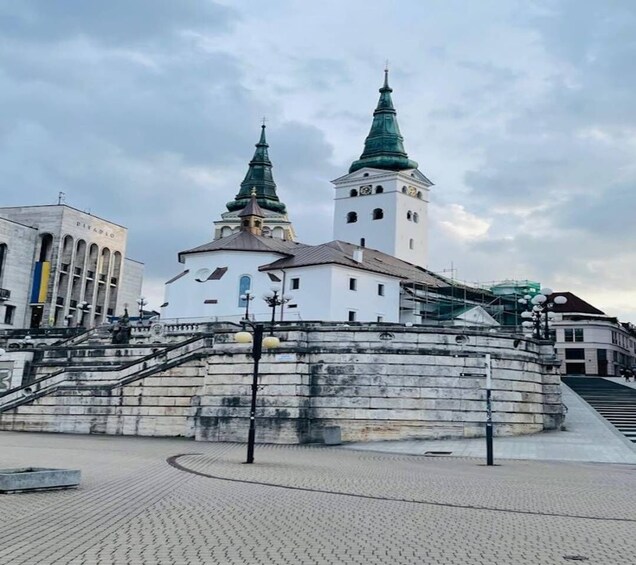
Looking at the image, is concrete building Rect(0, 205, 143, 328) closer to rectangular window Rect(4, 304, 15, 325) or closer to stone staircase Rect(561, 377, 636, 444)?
rectangular window Rect(4, 304, 15, 325)

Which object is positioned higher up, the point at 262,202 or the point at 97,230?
the point at 262,202

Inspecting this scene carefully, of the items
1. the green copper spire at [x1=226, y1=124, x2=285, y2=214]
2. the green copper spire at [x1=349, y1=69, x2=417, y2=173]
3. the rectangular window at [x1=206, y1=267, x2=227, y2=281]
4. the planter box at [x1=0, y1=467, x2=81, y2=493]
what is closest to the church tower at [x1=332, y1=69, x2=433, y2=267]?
the green copper spire at [x1=349, y1=69, x2=417, y2=173]

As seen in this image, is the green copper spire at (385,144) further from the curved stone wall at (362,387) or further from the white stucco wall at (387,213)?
the curved stone wall at (362,387)

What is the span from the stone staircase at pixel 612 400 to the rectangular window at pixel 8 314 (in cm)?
5315

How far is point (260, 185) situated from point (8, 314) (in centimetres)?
3983

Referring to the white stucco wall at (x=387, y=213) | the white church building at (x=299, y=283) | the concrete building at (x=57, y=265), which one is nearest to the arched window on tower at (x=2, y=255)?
the concrete building at (x=57, y=265)

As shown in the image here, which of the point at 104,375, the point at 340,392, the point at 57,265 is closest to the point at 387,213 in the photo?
the point at 57,265

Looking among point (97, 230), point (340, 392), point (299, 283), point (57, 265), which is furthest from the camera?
point (97, 230)

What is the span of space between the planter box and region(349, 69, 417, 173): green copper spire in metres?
78.2

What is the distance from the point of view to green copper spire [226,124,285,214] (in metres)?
102

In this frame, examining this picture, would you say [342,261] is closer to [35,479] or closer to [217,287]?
[217,287]

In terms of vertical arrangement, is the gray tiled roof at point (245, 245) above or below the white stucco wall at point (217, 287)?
above

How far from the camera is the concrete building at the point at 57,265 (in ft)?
247

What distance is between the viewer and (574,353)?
284 ft
